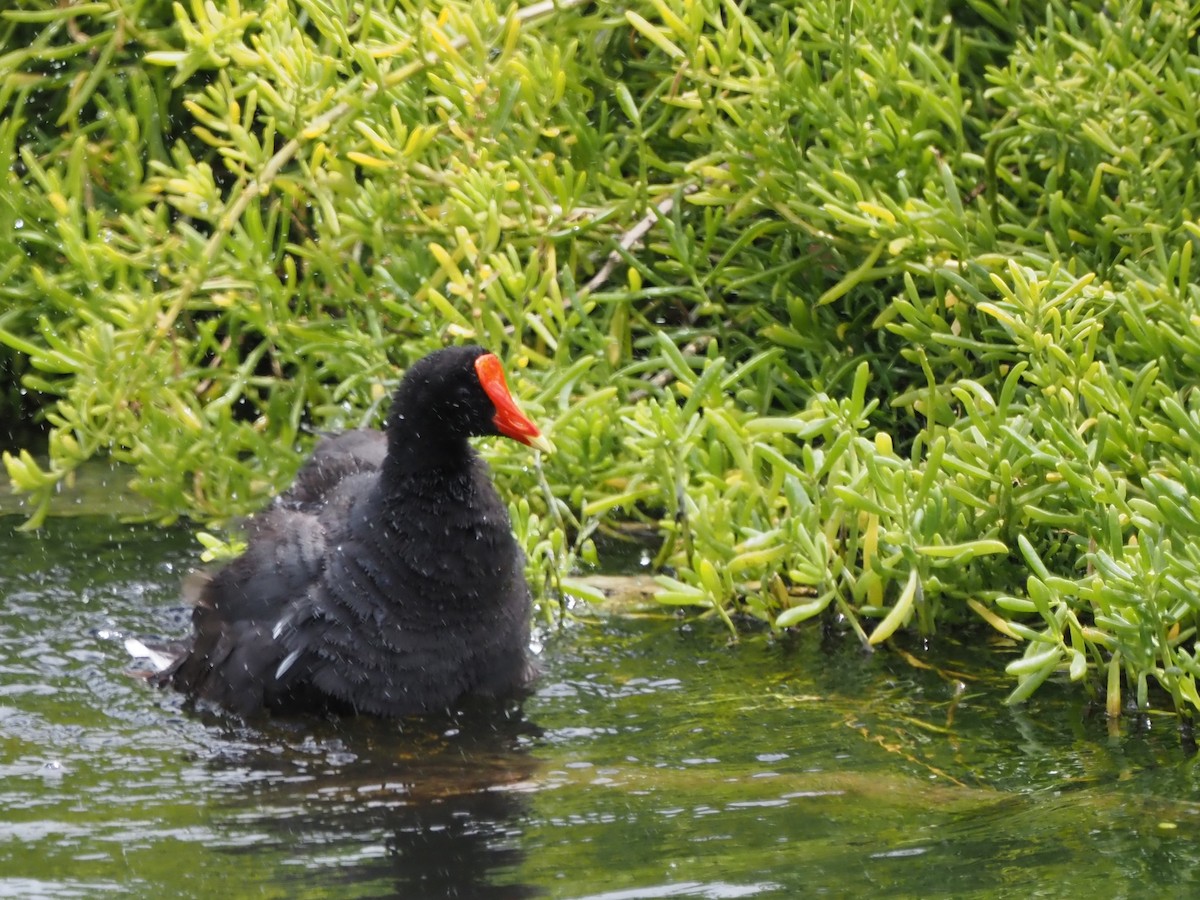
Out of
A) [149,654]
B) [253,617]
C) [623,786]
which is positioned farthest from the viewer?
[149,654]

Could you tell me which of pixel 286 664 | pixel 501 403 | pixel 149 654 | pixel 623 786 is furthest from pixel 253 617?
pixel 623 786

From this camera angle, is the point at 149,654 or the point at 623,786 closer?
the point at 623,786

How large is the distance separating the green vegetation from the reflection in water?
77 cm

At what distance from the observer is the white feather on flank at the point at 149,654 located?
17.1 feet

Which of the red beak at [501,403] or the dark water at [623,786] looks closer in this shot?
the dark water at [623,786]

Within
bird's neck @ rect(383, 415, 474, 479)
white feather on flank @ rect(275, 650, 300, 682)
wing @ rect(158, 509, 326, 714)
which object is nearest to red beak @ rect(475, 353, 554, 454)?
bird's neck @ rect(383, 415, 474, 479)

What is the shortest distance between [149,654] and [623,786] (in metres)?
1.81

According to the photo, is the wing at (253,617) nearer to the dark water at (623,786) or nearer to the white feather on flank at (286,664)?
the white feather on flank at (286,664)

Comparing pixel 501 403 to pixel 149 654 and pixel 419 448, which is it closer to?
pixel 419 448

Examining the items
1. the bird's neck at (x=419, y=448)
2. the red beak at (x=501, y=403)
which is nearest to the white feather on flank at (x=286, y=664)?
the bird's neck at (x=419, y=448)

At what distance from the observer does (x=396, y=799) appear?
13.8ft

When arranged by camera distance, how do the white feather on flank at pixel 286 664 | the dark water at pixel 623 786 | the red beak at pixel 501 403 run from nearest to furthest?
the dark water at pixel 623 786 → the white feather on flank at pixel 286 664 → the red beak at pixel 501 403

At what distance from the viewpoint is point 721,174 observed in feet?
19.9

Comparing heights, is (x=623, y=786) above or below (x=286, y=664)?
below
